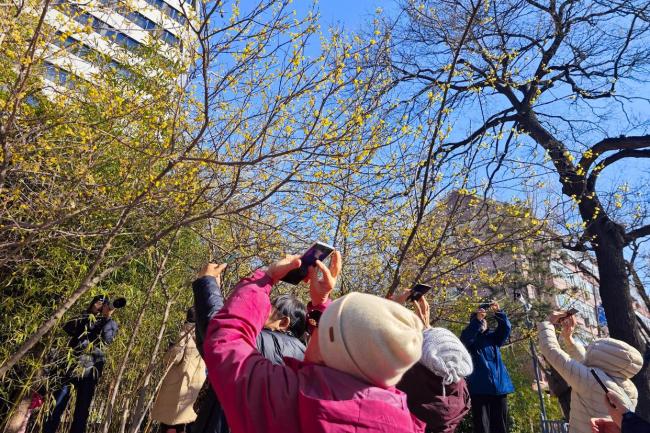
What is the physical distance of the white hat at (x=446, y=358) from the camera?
192 centimetres

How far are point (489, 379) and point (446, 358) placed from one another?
2.26 meters

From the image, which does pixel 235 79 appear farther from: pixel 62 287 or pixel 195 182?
pixel 62 287

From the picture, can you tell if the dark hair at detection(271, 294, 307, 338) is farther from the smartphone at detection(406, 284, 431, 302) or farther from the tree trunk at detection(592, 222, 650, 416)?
the tree trunk at detection(592, 222, 650, 416)

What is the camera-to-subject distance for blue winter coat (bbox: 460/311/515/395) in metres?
3.91

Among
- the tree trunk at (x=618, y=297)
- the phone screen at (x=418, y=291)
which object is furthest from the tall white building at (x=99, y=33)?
the tree trunk at (x=618, y=297)

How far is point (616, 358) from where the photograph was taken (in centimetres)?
257

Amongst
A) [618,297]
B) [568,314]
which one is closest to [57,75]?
[568,314]

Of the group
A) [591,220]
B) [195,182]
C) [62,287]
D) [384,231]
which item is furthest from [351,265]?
[591,220]

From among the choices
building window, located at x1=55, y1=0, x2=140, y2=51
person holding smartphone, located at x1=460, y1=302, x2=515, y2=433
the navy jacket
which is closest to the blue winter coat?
person holding smartphone, located at x1=460, y1=302, x2=515, y2=433

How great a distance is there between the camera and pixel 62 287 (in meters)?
4.10

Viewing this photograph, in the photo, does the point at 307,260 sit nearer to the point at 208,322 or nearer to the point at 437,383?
the point at 208,322

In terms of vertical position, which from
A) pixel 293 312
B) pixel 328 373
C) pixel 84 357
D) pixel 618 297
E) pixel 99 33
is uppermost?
pixel 99 33

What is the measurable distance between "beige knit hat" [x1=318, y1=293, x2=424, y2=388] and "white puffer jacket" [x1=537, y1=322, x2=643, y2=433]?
1958mm

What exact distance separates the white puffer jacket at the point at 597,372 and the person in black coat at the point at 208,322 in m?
1.50
